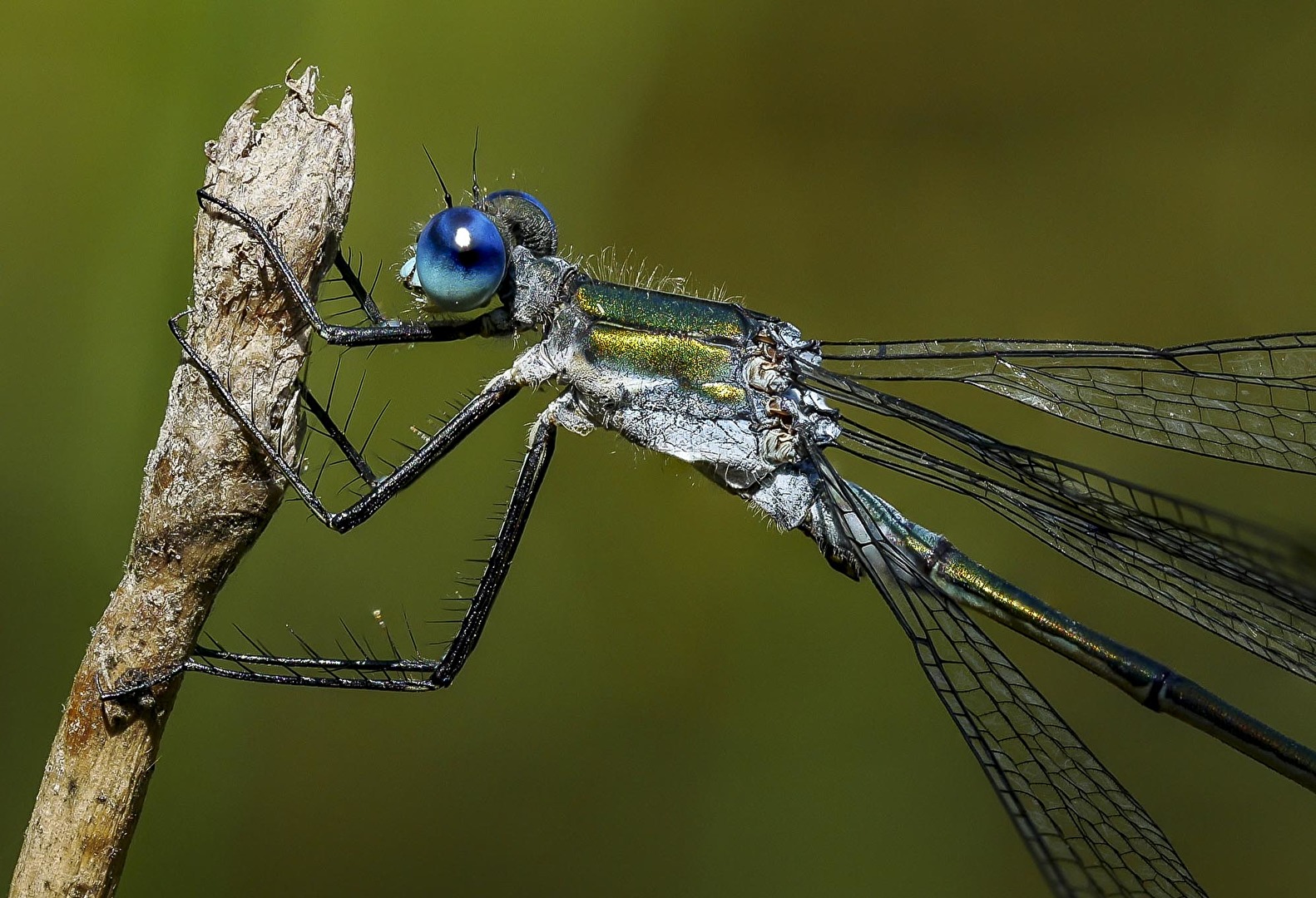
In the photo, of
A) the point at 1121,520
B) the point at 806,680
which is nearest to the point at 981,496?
the point at 1121,520

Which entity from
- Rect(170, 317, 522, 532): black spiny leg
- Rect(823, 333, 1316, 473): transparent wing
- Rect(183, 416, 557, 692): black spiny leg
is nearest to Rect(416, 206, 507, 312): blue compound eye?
Rect(170, 317, 522, 532): black spiny leg

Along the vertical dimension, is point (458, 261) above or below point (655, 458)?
above

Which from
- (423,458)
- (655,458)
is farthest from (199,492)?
(655,458)

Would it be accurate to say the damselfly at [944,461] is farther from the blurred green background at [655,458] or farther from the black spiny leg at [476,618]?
the blurred green background at [655,458]

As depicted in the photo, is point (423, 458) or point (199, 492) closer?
point (199, 492)

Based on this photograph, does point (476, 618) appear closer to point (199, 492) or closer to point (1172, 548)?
point (199, 492)

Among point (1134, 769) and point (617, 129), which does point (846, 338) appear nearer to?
point (617, 129)

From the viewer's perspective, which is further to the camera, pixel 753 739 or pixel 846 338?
pixel 846 338
